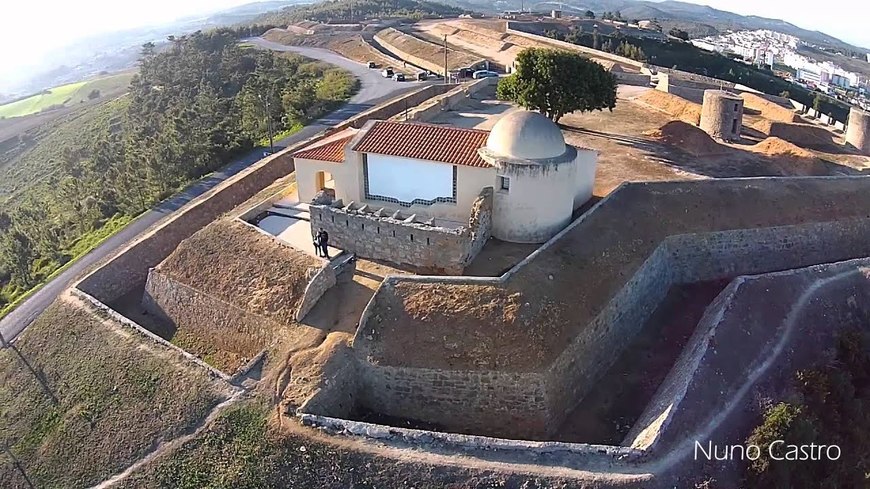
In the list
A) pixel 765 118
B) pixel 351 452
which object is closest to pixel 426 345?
pixel 351 452

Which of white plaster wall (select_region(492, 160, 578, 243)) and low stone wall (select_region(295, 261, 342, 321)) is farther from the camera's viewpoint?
white plaster wall (select_region(492, 160, 578, 243))

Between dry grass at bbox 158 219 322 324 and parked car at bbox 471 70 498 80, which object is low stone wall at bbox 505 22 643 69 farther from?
dry grass at bbox 158 219 322 324

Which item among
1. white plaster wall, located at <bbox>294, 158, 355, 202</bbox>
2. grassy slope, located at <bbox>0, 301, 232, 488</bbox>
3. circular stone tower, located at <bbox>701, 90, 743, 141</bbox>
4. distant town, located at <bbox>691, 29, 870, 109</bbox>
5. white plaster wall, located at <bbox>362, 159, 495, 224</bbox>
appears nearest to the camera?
grassy slope, located at <bbox>0, 301, 232, 488</bbox>

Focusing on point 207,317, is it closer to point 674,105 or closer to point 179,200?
point 179,200

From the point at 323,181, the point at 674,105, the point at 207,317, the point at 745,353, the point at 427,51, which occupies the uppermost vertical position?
the point at 427,51

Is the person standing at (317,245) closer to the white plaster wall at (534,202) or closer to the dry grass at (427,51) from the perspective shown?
the white plaster wall at (534,202)

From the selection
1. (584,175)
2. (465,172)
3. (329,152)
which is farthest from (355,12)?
(465,172)

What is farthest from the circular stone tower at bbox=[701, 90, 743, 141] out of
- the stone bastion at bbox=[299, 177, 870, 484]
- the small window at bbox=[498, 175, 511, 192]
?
the small window at bbox=[498, 175, 511, 192]
